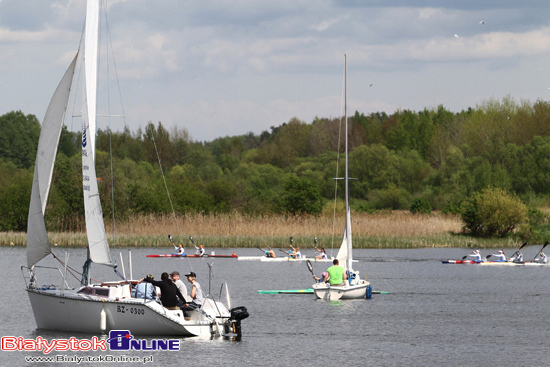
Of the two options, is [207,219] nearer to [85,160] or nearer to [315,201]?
[315,201]

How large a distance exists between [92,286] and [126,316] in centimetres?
150

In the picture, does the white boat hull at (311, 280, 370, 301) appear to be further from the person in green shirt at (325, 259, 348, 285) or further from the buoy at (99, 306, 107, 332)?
the buoy at (99, 306, 107, 332)

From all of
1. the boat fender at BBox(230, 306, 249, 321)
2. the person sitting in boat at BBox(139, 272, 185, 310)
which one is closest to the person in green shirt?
the boat fender at BBox(230, 306, 249, 321)

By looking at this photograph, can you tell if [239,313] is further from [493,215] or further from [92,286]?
[493,215]

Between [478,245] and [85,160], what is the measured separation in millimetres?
50190

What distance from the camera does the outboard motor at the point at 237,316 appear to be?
2538cm

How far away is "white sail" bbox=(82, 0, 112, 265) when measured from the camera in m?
25.0

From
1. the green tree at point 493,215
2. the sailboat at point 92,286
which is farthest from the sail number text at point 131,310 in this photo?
the green tree at point 493,215

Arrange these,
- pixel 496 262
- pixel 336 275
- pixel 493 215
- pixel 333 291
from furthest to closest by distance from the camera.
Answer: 1. pixel 493 215
2. pixel 496 262
3. pixel 336 275
4. pixel 333 291

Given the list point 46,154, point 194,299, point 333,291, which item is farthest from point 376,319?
point 46,154

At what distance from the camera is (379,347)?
26812mm

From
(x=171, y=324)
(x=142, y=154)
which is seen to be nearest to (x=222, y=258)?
(x=171, y=324)

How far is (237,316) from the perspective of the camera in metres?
25.5

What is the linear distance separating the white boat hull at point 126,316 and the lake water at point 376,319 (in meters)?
0.40
